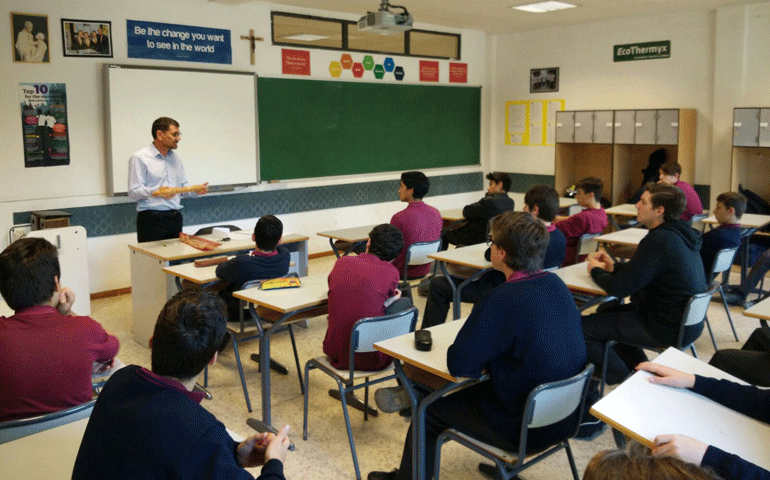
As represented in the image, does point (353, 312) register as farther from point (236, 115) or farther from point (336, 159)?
point (336, 159)

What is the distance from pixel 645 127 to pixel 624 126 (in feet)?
0.87

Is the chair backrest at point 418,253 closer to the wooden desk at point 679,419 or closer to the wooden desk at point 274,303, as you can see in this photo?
the wooden desk at point 274,303

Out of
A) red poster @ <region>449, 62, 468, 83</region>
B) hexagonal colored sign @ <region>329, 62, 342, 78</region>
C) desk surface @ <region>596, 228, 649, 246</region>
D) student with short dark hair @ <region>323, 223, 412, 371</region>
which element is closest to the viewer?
student with short dark hair @ <region>323, 223, 412, 371</region>

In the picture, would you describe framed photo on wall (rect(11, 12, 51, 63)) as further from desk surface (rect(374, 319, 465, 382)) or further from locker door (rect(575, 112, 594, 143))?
locker door (rect(575, 112, 594, 143))

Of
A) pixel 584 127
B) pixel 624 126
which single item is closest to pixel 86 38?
pixel 584 127

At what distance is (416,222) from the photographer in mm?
5184

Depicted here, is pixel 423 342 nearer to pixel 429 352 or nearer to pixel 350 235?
pixel 429 352

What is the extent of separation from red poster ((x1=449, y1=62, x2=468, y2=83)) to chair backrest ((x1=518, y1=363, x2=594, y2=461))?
761cm

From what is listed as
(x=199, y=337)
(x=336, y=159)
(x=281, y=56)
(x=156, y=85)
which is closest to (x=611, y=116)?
(x=336, y=159)

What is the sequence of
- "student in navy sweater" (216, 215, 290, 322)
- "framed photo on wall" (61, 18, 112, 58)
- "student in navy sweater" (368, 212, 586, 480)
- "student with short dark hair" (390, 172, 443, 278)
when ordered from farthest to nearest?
"framed photo on wall" (61, 18, 112, 58) < "student with short dark hair" (390, 172, 443, 278) < "student in navy sweater" (216, 215, 290, 322) < "student in navy sweater" (368, 212, 586, 480)

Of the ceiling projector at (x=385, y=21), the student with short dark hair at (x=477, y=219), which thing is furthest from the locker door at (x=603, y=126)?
the ceiling projector at (x=385, y=21)

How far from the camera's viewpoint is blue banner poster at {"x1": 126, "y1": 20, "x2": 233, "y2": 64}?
646 cm

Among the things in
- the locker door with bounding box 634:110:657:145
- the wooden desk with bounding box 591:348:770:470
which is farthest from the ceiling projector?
the wooden desk with bounding box 591:348:770:470

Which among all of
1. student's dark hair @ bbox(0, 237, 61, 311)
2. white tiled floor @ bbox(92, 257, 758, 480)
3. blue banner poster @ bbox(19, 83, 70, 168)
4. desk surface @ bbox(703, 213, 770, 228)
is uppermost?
blue banner poster @ bbox(19, 83, 70, 168)
